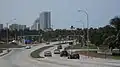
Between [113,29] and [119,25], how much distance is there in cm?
306

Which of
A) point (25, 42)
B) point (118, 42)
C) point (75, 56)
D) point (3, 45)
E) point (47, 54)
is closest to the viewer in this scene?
point (75, 56)

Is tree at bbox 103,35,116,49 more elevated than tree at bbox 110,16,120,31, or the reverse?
tree at bbox 110,16,120,31

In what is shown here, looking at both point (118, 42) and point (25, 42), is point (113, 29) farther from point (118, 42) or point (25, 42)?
point (25, 42)

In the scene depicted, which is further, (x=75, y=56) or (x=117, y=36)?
(x=117, y=36)

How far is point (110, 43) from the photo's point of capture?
77.4 m

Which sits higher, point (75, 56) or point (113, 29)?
point (113, 29)

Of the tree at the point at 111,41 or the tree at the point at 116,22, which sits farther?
the tree at the point at 116,22

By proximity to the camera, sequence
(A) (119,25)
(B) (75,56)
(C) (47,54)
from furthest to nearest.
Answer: (C) (47,54), (A) (119,25), (B) (75,56)

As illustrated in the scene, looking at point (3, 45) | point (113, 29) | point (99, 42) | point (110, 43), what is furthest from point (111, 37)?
point (3, 45)

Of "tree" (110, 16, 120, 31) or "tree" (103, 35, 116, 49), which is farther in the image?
"tree" (110, 16, 120, 31)

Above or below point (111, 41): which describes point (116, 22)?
above

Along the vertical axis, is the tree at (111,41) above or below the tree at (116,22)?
below

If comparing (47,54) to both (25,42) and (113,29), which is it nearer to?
(113,29)

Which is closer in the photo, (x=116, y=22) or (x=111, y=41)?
(x=111, y=41)
